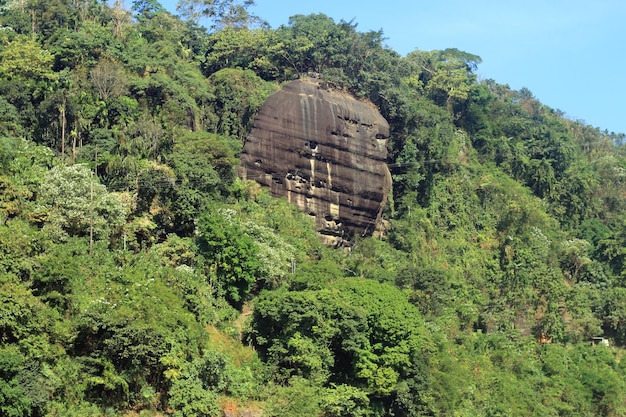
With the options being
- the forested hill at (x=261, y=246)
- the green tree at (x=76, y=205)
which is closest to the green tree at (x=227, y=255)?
the forested hill at (x=261, y=246)

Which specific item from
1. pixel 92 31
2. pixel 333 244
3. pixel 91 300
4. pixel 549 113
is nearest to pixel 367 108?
pixel 333 244

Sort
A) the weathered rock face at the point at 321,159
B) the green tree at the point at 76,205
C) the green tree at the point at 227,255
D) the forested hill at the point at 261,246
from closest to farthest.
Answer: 1. the forested hill at the point at 261,246
2. the green tree at the point at 76,205
3. the green tree at the point at 227,255
4. the weathered rock face at the point at 321,159

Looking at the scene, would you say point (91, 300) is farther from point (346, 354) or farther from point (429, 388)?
point (429, 388)

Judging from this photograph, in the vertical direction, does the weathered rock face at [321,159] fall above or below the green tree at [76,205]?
above

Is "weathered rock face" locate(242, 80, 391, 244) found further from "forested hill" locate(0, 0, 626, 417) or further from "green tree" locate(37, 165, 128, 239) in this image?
"green tree" locate(37, 165, 128, 239)

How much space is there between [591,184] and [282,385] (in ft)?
116

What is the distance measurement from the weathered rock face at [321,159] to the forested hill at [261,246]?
146 centimetres

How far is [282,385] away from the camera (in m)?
30.7

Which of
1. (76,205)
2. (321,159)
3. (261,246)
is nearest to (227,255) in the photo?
(261,246)

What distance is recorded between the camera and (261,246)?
35.7 meters

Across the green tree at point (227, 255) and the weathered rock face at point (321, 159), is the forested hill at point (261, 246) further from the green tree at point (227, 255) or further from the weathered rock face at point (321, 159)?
the weathered rock face at point (321, 159)

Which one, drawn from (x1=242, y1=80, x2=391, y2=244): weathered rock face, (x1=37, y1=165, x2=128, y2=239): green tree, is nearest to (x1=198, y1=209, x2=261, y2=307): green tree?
(x1=37, y1=165, x2=128, y2=239): green tree

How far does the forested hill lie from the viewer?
2650 cm

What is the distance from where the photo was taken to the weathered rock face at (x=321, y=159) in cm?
4406
